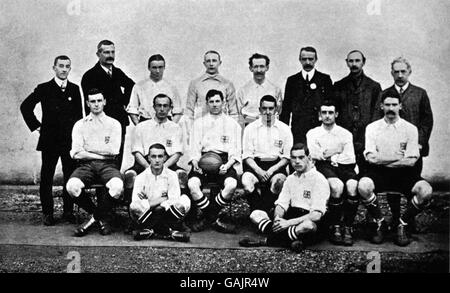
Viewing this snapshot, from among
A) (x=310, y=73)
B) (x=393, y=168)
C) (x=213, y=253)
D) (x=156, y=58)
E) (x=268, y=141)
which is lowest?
(x=213, y=253)

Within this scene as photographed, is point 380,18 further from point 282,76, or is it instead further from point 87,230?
point 87,230

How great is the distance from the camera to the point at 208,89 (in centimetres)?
531

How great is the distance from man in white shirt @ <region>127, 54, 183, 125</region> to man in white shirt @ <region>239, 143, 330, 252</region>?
1.16m

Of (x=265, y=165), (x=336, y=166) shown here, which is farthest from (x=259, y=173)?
(x=336, y=166)

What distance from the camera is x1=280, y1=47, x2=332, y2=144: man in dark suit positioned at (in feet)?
17.2

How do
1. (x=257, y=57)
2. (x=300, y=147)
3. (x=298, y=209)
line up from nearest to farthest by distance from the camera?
1. (x=298, y=209)
2. (x=300, y=147)
3. (x=257, y=57)

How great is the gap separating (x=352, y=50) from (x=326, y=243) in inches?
66.5

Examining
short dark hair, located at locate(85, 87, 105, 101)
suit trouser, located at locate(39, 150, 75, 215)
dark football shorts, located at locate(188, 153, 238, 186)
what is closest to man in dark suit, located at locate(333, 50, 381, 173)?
dark football shorts, located at locate(188, 153, 238, 186)

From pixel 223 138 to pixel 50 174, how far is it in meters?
1.57

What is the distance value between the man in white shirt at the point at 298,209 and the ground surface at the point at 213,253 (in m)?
0.09

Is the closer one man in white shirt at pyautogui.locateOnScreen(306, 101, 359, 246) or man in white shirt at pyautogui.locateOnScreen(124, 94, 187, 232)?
man in white shirt at pyautogui.locateOnScreen(306, 101, 359, 246)

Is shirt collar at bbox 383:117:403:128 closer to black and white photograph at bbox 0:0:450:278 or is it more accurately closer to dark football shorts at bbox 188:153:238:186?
black and white photograph at bbox 0:0:450:278

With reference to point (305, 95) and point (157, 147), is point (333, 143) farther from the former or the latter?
point (157, 147)

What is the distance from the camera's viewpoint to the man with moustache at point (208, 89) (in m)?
5.30
